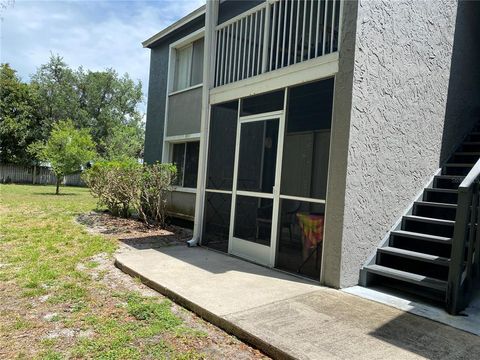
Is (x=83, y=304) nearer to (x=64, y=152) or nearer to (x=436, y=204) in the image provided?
(x=436, y=204)

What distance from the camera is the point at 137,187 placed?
373 inches

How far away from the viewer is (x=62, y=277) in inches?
207

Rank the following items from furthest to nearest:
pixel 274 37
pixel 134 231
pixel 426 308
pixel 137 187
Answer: pixel 137 187, pixel 134 231, pixel 274 37, pixel 426 308

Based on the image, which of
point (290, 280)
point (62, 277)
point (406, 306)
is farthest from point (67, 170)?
point (406, 306)

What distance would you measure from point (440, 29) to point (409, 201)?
304 cm

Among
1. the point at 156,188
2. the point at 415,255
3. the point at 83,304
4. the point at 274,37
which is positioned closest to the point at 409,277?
the point at 415,255

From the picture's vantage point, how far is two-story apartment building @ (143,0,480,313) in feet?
15.3

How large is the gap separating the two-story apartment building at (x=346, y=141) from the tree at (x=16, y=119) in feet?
83.6

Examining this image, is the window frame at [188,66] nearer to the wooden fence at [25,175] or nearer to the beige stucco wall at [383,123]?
the beige stucco wall at [383,123]

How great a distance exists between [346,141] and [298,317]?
231 centimetres

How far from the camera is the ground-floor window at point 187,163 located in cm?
1005

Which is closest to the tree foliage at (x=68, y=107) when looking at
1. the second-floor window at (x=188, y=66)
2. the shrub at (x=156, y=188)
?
the second-floor window at (x=188, y=66)

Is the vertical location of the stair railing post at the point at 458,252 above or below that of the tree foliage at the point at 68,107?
below

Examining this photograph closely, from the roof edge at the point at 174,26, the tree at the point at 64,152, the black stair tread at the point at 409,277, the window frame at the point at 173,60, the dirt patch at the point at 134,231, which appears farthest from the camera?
the tree at the point at 64,152
